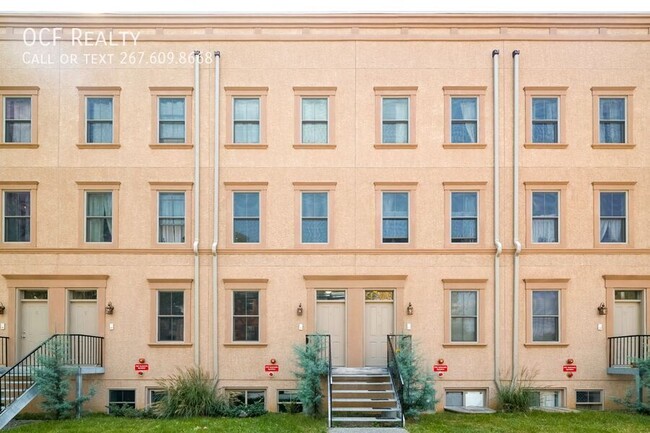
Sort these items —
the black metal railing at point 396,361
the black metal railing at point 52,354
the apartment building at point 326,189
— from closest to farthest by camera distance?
the black metal railing at point 396,361, the black metal railing at point 52,354, the apartment building at point 326,189

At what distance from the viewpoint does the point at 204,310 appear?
687 inches

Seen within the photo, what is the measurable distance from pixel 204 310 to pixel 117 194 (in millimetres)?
4041

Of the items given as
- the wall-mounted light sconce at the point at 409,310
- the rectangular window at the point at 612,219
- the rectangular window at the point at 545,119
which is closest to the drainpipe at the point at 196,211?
the wall-mounted light sconce at the point at 409,310

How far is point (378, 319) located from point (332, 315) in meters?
1.28

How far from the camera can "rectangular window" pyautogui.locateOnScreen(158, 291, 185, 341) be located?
17.5m

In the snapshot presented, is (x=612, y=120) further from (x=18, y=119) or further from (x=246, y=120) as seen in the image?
(x=18, y=119)

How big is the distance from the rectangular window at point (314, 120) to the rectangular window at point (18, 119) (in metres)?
7.71

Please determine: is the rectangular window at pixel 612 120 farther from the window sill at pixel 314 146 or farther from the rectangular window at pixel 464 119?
the window sill at pixel 314 146

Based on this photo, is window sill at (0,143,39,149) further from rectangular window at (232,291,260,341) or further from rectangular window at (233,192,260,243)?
rectangular window at (232,291,260,341)

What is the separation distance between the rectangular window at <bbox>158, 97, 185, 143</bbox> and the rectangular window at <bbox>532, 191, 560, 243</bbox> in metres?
10.1

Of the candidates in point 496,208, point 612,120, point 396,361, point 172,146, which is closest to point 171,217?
point 172,146

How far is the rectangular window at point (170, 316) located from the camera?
17469 millimetres

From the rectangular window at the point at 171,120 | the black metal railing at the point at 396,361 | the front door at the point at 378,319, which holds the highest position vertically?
the rectangular window at the point at 171,120

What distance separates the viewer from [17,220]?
17672mm
